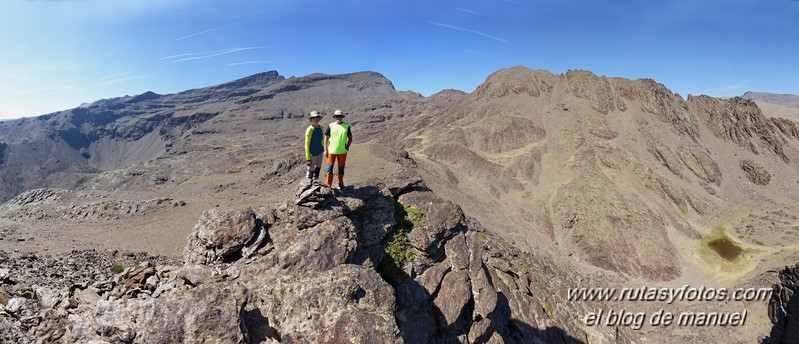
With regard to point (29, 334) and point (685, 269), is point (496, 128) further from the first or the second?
point (29, 334)

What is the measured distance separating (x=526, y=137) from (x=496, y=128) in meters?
6.70

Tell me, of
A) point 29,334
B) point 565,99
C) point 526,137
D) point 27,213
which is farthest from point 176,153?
point 29,334

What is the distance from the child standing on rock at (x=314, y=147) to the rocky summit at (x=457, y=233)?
82 cm

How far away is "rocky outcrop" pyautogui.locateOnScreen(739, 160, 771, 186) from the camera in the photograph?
66.4 m

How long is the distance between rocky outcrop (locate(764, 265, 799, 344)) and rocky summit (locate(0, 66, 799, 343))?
251 mm

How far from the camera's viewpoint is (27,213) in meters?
31.4

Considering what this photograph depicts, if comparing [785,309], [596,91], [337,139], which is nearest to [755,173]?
[596,91]

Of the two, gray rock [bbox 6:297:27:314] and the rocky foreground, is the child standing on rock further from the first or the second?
gray rock [bbox 6:297:27:314]

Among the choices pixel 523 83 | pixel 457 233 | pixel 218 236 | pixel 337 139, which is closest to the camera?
pixel 218 236

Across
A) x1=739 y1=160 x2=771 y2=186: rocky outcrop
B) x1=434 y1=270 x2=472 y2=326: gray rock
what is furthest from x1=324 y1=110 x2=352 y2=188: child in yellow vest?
x1=739 y1=160 x2=771 y2=186: rocky outcrop

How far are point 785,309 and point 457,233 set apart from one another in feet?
106

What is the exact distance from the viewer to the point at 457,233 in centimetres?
1761

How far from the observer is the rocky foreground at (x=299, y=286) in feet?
25.9

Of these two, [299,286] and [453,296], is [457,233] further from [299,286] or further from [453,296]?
[299,286]
